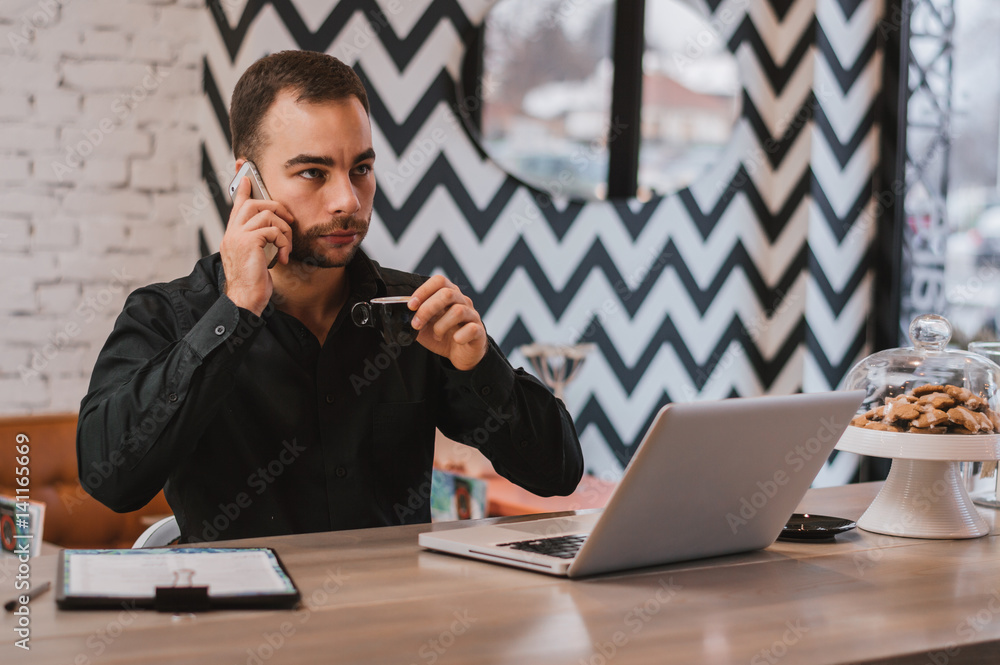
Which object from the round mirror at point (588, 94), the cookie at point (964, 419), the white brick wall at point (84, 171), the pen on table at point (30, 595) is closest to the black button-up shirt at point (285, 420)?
the pen on table at point (30, 595)

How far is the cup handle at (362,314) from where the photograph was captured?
146 cm

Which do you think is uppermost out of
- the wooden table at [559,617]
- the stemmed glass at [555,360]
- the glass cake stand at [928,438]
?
the stemmed glass at [555,360]

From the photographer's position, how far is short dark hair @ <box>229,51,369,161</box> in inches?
65.0

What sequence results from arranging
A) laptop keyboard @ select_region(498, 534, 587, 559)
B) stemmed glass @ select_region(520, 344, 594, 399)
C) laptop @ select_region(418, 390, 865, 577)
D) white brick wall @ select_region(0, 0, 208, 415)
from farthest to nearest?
1. stemmed glass @ select_region(520, 344, 594, 399)
2. white brick wall @ select_region(0, 0, 208, 415)
3. laptop keyboard @ select_region(498, 534, 587, 559)
4. laptop @ select_region(418, 390, 865, 577)

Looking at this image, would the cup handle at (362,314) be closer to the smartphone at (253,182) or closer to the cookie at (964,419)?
the smartphone at (253,182)

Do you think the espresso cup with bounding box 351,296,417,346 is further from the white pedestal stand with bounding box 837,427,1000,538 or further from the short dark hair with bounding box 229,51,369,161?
the white pedestal stand with bounding box 837,427,1000,538

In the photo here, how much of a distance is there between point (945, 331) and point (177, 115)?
210cm

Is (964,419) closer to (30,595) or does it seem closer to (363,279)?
(363,279)

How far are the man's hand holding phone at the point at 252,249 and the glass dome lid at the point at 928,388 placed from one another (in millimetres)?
Result: 885

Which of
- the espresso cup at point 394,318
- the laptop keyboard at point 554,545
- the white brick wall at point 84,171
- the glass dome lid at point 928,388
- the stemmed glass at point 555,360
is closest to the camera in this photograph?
the laptop keyboard at point 554,545

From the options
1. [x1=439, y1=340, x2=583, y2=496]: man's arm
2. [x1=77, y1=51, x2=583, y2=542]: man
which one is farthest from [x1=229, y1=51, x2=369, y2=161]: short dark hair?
[x1=439, y1=340, x2=583, y2=496]: man's arm

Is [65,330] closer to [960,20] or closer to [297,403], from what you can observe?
[297,403]

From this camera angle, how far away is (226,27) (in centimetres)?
280

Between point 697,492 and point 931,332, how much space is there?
659 millimetres
